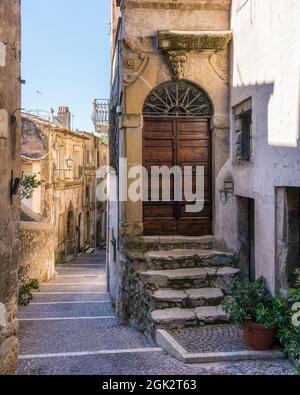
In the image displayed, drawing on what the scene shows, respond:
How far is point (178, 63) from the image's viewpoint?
352 inches

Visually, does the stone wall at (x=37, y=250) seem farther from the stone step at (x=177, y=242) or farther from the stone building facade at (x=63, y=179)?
the stone step at (x=177, y=242)

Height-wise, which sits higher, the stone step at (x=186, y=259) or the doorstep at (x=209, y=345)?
the stone step at (x=186, y=259)

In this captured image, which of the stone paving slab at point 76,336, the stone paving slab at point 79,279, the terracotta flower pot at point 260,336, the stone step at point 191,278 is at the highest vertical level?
the stone step at point 191,278

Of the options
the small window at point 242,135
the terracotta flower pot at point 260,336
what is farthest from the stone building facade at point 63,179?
the terracotta flower pot at point 260,336

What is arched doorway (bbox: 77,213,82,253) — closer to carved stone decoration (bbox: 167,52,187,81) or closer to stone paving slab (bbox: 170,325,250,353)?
carved stone decoration (bbox: 167,52,187,81)

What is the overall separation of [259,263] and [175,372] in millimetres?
2605

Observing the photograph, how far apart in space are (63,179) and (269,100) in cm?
1831

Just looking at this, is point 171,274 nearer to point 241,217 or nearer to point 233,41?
point 241,217

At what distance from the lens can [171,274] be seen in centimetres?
805

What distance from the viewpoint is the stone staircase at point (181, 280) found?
716cm

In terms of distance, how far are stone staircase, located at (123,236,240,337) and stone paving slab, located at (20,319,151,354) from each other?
1.64ft

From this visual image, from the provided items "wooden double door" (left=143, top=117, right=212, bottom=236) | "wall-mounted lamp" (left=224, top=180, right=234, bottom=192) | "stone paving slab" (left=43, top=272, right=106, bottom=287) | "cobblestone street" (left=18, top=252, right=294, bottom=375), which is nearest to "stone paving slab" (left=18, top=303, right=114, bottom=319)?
"cobblestone street" (left=18, top=252, right=294, bottom=375)

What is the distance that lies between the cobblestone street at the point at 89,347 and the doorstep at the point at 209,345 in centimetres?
11

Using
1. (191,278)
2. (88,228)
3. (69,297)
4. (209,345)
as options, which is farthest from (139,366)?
(88,228)
